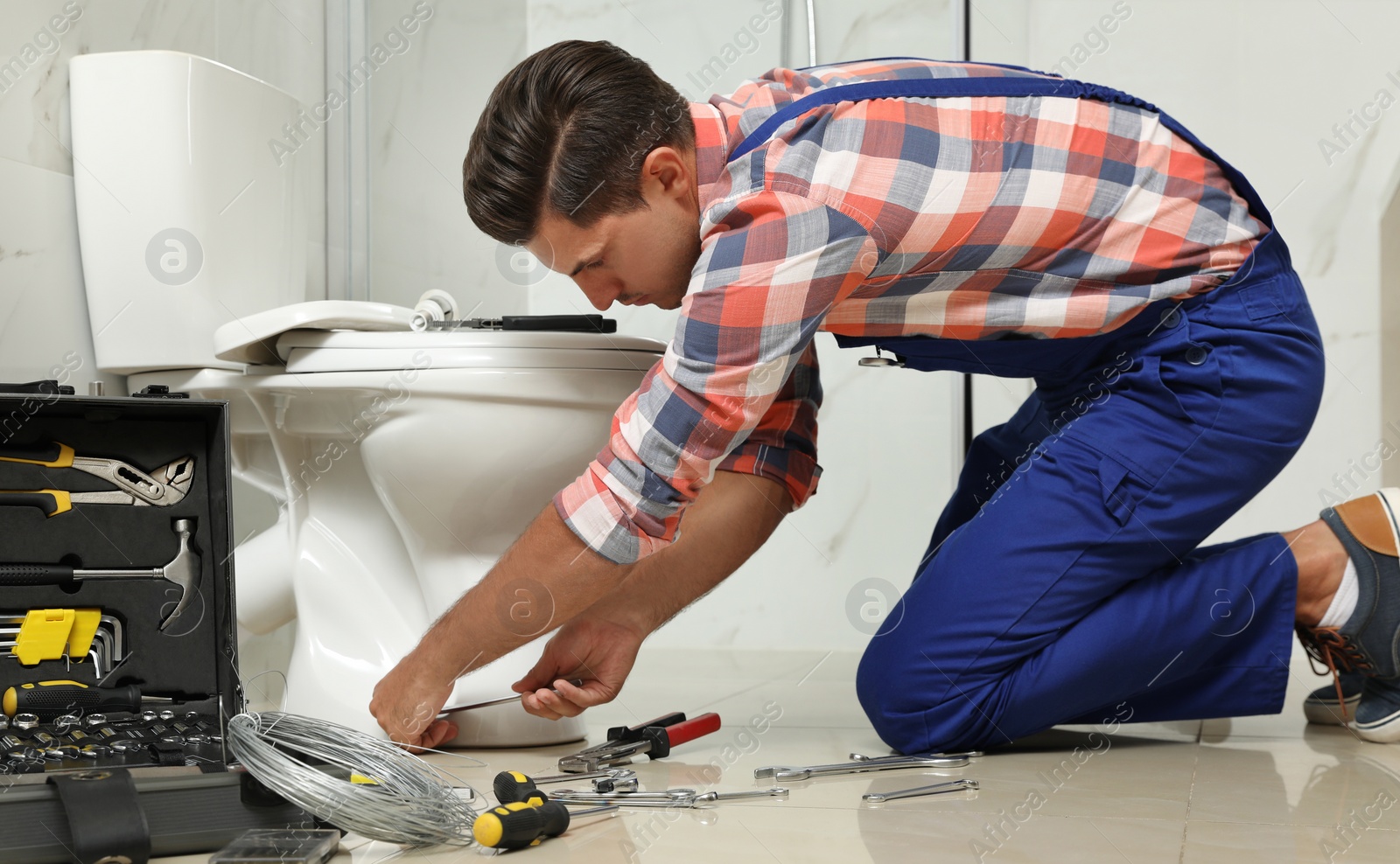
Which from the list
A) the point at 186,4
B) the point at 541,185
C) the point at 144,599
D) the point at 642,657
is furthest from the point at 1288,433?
the point at 186,4

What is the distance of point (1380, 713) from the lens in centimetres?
102

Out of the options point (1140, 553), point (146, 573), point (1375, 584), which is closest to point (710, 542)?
point (1140, 553)

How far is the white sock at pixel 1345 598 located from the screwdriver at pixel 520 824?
0.75m

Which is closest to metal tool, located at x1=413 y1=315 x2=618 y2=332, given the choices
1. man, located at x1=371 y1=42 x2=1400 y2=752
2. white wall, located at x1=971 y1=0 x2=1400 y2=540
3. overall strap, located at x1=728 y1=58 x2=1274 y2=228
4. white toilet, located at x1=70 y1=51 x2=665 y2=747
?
white toilet, located at x1=70 y1=51 x2=665 y2=747

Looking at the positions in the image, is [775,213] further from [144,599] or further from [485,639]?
[144,599]

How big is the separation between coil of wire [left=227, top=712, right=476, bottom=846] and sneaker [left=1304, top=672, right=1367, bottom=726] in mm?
866

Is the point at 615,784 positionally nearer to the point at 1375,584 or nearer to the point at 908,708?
the point at 908,708

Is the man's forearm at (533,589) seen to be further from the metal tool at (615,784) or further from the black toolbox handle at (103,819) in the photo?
the black toolbox handle at (103,819)

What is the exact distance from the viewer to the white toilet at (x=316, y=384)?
0.99m

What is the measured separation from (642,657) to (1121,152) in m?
1.19

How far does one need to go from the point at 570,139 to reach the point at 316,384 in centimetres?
37

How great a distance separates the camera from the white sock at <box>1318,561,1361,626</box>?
1.01 m

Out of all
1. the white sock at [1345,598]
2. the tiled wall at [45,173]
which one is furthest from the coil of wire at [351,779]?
the white sock at [1345,598]

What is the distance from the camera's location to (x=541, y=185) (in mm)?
835
